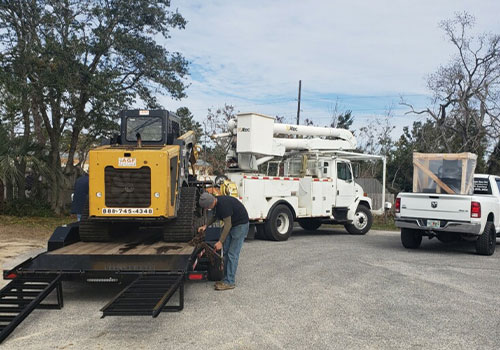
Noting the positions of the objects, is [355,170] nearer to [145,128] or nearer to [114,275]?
[145,128]

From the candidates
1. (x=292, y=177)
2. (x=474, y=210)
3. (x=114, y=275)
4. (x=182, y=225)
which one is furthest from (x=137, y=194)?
(x=292, y=177)

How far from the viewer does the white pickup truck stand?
40.4 ft

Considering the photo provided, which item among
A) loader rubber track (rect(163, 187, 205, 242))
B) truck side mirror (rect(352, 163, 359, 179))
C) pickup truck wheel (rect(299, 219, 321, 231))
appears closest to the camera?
loader rubber track (rect(163, 187, 205, 242))

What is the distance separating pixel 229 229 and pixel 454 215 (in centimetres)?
671

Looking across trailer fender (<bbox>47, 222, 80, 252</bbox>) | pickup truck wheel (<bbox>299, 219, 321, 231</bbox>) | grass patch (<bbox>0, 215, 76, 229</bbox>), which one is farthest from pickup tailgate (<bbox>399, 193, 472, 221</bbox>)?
grass patch (<bbox>0, 215, 76, 229</bbox>)

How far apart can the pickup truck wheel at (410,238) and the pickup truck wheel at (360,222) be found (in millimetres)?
3952

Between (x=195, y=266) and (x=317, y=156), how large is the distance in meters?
9.92

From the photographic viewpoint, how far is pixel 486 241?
12.7 metres

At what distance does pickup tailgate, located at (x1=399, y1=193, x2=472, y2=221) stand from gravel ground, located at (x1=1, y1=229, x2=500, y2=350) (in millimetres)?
1542

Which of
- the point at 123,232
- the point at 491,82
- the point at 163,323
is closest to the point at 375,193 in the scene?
the point at 491,82

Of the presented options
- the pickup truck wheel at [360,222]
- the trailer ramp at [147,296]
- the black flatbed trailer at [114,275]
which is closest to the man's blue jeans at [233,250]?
the black flatbed trailer at [114,275]

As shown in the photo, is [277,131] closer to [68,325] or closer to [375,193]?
[68,325]

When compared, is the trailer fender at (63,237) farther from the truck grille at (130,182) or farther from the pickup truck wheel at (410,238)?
the pickup truck wheel at (410,238)

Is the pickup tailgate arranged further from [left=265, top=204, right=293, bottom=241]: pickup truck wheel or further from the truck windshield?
the truck windshield
